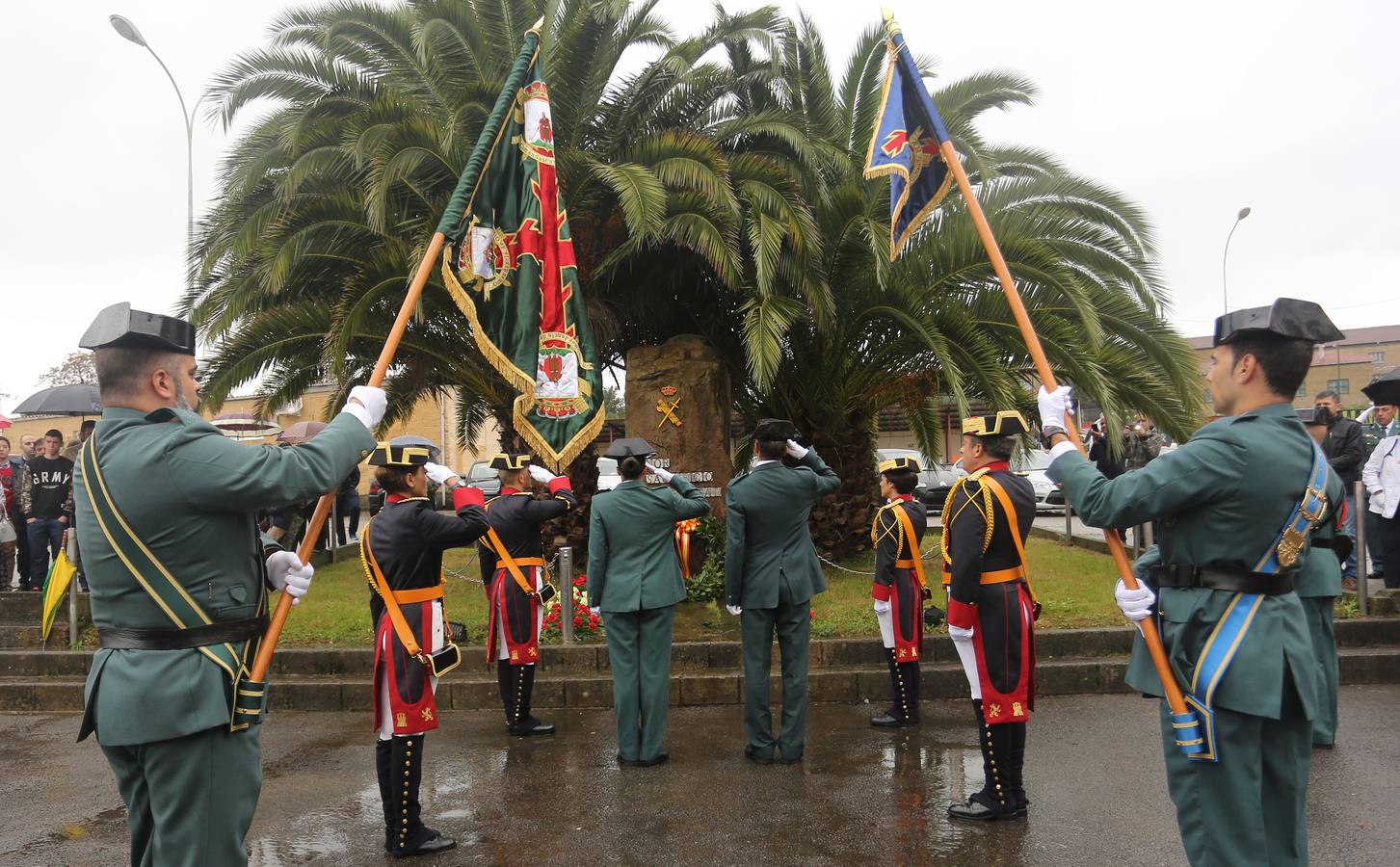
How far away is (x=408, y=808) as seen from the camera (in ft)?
16.4

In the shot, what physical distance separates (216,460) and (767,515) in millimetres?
3975

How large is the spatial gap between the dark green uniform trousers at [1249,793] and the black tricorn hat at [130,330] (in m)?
3.50

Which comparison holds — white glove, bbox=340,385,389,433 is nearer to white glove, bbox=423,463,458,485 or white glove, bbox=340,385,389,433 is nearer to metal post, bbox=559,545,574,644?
white glove, bbox=423,463,458,485

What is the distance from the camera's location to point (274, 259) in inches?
390

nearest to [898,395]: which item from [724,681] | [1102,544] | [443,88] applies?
[1102,544]

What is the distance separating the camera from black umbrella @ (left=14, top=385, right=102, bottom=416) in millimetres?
12656

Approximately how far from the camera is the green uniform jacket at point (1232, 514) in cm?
324

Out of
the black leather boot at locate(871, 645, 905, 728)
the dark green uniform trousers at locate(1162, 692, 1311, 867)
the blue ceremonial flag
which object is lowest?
the black leather boot at locate(871, 645, 905, 728)

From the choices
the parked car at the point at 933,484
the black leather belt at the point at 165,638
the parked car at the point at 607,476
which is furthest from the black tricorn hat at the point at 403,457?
the parked car at the point at 933,484

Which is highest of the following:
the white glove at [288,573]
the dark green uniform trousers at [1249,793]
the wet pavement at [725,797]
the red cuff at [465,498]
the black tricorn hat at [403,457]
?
the black tricorn hat at [403,457]

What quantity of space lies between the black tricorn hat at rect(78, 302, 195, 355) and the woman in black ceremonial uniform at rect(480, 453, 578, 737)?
13.0ft

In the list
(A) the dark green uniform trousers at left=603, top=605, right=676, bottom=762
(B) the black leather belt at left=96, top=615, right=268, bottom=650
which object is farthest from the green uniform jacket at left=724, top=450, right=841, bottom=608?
→ (B) the black leather belt at left=96, top=615, right=268, bottom=650

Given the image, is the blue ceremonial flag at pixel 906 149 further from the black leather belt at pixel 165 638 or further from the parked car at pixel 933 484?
the parked car at pixel 933 484

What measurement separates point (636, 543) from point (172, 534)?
382cm
